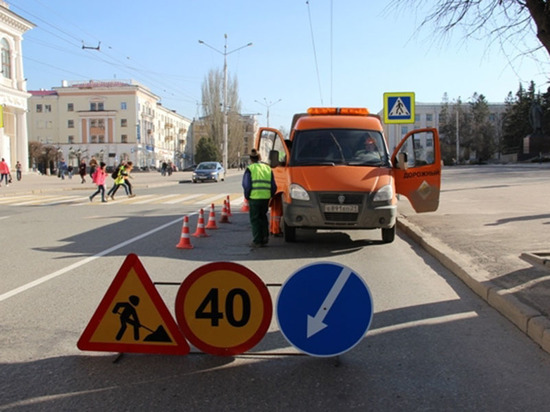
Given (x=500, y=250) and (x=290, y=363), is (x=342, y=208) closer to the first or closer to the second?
(x=500, y=250)

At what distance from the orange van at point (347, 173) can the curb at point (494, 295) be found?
1115 millimetres

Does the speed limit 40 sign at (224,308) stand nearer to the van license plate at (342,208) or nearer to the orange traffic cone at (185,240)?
the van license plate at (342,208)

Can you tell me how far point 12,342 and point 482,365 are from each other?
390cm

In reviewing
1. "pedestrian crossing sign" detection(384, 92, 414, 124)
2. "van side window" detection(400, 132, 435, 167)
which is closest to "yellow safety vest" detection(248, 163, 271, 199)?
"van side window" detection(400, 132, 435, 167)

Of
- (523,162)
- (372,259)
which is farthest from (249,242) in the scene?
(523,162)

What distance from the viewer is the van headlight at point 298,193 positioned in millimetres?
9312

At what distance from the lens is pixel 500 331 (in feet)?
16.2

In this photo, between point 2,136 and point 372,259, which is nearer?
point 372,259

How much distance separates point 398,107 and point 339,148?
5901mm

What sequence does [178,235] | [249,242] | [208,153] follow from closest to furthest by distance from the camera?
[249,242]
[178,235]
[208,153]

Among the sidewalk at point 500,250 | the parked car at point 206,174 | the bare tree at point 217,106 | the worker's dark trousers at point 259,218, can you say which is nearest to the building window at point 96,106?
the bare tree at point 217,106

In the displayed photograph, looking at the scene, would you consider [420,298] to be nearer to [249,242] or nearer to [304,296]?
[304,296]

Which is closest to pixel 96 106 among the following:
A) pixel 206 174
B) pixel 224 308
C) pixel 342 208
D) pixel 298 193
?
pixel 206 174

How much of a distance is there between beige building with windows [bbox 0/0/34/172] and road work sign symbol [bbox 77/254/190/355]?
160 feet
